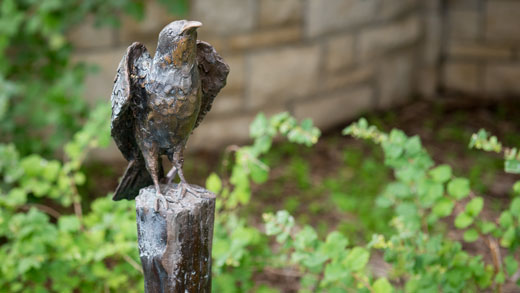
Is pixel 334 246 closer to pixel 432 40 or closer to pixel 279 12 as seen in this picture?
pixel 279 12

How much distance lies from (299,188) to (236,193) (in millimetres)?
1906

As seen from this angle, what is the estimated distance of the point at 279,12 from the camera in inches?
169

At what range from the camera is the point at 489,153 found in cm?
444

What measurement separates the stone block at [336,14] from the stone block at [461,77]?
1.24m

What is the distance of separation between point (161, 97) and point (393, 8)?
12.8 feet

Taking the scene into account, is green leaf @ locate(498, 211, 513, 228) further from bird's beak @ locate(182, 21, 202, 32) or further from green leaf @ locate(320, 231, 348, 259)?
bird's beak @ locate(182, 21, 202, 32)

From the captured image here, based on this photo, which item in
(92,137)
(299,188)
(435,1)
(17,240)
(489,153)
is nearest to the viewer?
(17,240)

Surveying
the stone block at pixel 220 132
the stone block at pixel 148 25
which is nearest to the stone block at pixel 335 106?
the stone block at pixel 220 132

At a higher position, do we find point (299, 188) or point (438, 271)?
point (438, 271)

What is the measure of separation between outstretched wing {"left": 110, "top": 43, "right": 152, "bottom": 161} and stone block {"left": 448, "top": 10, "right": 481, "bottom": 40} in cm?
453

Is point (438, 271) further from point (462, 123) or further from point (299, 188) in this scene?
point (462, 123)

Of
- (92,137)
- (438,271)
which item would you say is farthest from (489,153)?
(92,137)

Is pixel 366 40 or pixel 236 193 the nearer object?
pixel 236 193

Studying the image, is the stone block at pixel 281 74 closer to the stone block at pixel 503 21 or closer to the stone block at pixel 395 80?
the stone block at pixel 395 80
